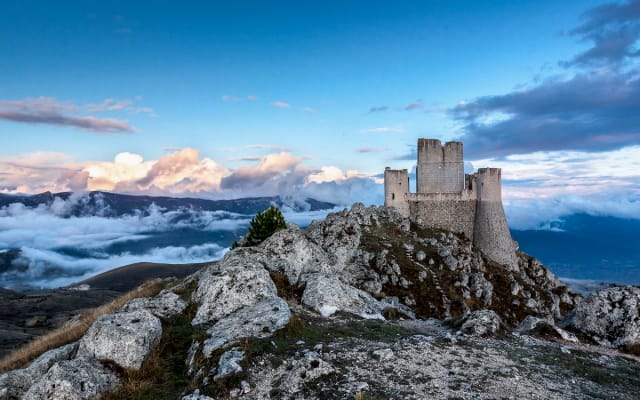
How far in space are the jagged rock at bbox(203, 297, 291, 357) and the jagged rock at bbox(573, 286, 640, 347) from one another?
42.5 ft

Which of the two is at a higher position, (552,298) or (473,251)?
(473,251)

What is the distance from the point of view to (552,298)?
48469 mm

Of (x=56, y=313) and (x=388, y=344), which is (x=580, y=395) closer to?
(x=388, y=344)

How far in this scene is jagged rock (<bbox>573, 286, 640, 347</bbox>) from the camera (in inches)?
687

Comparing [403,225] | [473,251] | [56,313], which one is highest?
[403,225]

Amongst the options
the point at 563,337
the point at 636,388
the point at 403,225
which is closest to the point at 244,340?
the point at 636,388

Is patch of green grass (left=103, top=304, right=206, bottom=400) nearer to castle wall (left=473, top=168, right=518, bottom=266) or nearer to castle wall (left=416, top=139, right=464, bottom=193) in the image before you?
castle wall (left=416, top=139, right=464, bottom=193)

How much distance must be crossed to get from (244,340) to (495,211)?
47856 millimetres

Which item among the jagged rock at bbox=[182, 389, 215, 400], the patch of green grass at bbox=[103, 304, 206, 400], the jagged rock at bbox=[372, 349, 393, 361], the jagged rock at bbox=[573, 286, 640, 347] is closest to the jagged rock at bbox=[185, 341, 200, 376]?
the patch of green grass at bbox=[103, 304, 206, 400]

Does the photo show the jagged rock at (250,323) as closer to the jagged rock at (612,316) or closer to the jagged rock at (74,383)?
the jagged rock at (74,383)

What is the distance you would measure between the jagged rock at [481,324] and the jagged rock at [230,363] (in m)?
8.09

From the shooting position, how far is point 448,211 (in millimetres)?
54906

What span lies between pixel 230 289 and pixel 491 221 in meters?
44.3

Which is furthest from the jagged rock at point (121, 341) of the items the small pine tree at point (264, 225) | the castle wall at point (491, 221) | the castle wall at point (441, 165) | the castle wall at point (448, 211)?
the castle wall at point (491, 221)
